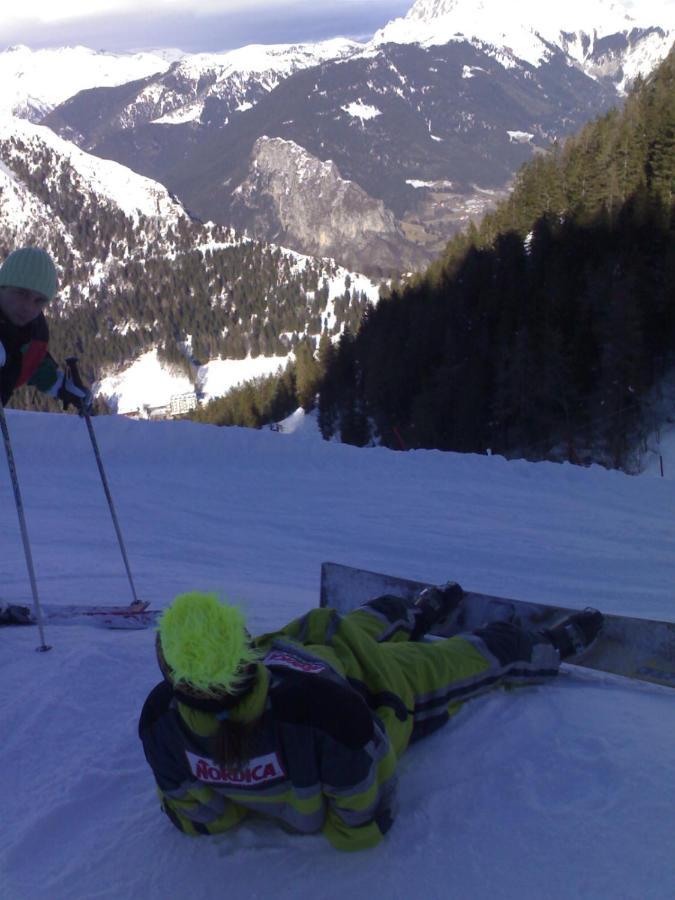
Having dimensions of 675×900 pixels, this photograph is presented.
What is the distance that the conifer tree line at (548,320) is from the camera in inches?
979

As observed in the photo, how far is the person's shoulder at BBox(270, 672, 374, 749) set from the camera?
2283 millimetres

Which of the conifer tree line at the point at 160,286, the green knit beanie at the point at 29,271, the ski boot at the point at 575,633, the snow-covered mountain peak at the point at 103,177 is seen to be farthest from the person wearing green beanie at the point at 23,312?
the snow-covered mountain peak at the point at 103,177

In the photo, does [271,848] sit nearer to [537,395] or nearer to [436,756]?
[436,756]

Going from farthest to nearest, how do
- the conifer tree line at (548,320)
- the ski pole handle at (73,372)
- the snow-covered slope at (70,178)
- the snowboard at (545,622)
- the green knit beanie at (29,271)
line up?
the snow-covered slope at (70,178), the conifer tree line at (548,320), the ski pole handle at (73,372), the green knit beanie at (29,271), the snowboard at (545,622)

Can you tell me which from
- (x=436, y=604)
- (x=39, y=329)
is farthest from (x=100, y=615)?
(x=436, y=604)

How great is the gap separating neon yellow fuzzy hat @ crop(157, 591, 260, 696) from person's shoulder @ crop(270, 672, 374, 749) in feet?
0.62

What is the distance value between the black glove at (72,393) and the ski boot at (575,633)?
390 centimetres

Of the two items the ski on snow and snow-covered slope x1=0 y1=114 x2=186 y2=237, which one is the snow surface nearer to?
the ski on snow

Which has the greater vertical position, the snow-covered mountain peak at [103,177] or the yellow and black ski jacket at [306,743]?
the snow-covered mountain peak at [103,177]

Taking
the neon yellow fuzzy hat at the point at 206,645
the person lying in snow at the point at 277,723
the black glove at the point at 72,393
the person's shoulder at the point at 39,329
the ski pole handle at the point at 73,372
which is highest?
the person's shoulder at the point at 39,329

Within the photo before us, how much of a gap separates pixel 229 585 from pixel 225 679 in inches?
192

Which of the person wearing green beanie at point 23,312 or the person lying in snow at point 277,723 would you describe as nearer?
the person lying in snow at point 277,723

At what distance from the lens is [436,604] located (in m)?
3.99

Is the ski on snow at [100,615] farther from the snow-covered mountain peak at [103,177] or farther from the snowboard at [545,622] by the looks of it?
the snow-covered mountain peak at [103,177]
